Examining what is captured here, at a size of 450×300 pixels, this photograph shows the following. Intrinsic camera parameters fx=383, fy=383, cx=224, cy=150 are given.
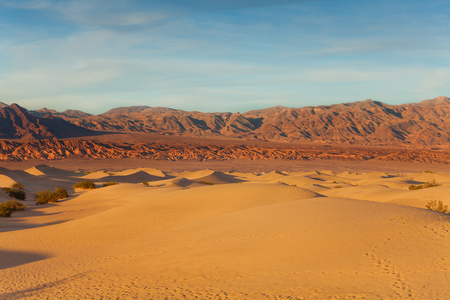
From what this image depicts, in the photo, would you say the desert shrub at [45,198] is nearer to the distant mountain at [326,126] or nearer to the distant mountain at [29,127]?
the distant mountain at [29,127]

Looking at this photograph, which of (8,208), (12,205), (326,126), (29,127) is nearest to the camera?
(8,208)

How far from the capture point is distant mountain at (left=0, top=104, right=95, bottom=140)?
359 feet

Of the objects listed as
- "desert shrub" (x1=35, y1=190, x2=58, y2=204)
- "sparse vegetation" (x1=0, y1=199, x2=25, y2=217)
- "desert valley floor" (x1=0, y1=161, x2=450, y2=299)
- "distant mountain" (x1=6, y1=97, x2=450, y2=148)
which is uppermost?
"distant mountain" (x1=6, y1=97, x2=450, y2=148)

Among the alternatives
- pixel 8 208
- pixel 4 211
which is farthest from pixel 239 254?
pixel 8 208

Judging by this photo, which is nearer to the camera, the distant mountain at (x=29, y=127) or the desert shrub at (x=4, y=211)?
the desert shrub at (x=4, y=211)

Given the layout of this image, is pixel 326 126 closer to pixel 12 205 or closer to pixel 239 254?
pixel 12 205

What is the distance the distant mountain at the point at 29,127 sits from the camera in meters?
110

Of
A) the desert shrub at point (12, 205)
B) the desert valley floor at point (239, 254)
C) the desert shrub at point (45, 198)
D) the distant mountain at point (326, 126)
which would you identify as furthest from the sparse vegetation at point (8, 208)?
the distant mountain at point (326, 126)

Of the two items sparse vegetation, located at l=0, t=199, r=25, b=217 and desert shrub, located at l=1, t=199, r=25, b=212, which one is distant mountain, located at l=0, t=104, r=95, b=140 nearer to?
desert shrub, located at l=1, t=199, r=25, b=212

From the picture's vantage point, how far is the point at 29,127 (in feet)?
372

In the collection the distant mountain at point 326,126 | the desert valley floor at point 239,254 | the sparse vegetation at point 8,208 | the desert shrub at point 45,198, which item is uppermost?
the distant mountain at point 326,126

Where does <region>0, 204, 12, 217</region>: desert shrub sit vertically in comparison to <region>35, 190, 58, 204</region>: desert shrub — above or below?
above

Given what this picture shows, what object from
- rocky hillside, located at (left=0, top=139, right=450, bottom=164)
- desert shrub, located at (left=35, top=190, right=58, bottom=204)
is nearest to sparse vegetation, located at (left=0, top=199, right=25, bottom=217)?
desert shrub, located at (left=35, top=190, right=58, bottom=204)

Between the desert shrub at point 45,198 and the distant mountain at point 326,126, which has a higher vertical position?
the distant mountain at point 326,126
